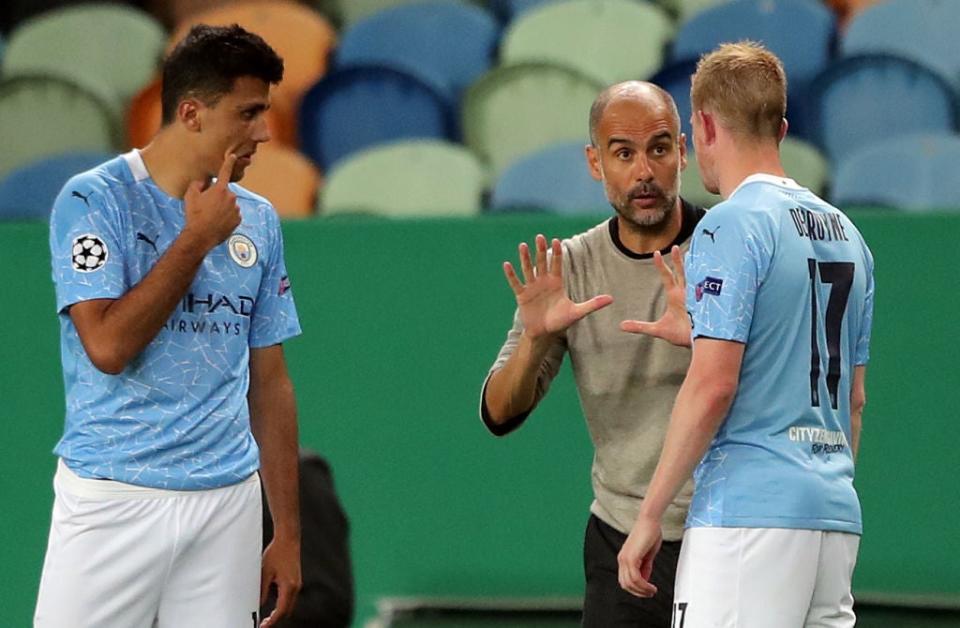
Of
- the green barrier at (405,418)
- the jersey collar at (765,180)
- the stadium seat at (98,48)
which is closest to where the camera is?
the jersey collar at (765,180)

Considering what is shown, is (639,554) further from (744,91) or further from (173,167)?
(173,167)

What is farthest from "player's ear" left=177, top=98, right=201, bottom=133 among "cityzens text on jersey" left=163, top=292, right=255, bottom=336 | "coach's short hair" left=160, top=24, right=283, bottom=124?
"cityzens text on jersey" left=163, top=292, right=255, bottom=336

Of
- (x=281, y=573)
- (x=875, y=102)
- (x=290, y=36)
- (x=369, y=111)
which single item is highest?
(x=290, y=36)

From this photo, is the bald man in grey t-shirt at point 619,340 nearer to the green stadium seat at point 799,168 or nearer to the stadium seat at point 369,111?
the green stadium seat at point 799,168

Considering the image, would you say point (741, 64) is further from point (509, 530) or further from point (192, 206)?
point (509, 530)

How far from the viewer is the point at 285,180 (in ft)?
19.2

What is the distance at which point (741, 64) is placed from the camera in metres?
2.76

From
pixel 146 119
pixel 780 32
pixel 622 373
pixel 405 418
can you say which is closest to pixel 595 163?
pixel 622 373

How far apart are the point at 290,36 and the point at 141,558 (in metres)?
4.06

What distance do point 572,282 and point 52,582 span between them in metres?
1.27

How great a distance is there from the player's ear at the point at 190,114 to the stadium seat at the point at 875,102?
3.27 meters

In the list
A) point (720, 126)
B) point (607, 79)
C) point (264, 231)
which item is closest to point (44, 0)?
point (607, 79)

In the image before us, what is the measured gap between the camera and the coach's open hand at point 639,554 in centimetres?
267

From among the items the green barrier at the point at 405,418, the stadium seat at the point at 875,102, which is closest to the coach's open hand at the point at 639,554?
the green barrier at the point at 405,418
